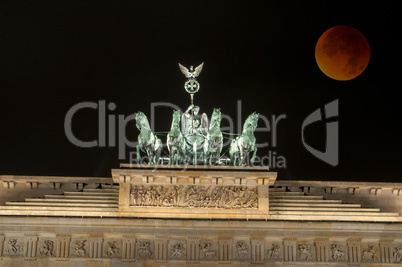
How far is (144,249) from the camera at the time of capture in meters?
30.9

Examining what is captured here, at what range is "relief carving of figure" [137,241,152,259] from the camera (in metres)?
30.8

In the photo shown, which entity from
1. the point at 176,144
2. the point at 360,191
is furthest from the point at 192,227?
the point at 360,191

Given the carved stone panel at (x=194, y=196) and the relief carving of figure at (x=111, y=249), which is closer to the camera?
the relief carving of figure at (x=111, y=249)

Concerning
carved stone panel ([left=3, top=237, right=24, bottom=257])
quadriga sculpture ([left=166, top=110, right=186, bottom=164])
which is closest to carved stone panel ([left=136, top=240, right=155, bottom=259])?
quadriga sculpture ([left=166, top=110, right=186, bottom=164])

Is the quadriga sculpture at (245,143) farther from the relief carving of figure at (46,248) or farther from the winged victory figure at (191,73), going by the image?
the relief carving of figure at (46,248)

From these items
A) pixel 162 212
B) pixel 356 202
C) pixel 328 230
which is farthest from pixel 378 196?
pixel 162 212

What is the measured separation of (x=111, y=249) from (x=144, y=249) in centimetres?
112

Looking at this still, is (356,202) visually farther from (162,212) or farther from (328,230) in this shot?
(162,212)

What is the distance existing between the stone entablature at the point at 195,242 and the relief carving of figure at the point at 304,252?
0.03 metres

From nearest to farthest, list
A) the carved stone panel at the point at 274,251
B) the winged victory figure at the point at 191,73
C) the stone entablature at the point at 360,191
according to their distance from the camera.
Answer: the carved stone panel at the point at 274,251 < the winged victory figure at the point at 191,73 < the stone entablature at the point at 360,191

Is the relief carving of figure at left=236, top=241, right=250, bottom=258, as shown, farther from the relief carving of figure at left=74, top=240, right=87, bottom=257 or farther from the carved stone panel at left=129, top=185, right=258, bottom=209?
the relief carving of figure at left=74, top=240, right=87, bottom=257

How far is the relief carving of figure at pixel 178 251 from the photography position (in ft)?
101

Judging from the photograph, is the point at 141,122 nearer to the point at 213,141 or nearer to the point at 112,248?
the point at 213,141

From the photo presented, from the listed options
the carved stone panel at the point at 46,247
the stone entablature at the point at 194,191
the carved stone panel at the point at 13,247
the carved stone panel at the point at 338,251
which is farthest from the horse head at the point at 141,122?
the carved stone panel at the point at 338,251
